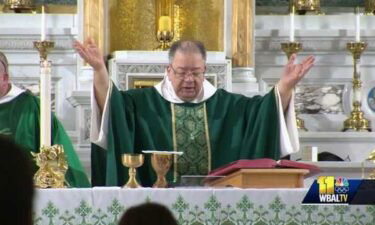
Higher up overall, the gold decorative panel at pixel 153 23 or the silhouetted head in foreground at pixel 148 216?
the gold decorative panel at pixel 153 23

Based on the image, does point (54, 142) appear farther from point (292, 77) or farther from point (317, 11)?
→ point (317, 11)

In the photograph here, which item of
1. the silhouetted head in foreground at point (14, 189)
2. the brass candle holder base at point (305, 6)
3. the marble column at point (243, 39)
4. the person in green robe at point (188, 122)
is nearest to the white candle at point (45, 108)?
the person in green robe at point (188, 122)

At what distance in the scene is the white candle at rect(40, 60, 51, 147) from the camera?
462 cm

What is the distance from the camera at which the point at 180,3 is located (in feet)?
25.3

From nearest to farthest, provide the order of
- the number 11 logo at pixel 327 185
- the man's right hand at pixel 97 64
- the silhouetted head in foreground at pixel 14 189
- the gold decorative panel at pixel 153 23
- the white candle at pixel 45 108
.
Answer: the silhouetted head in foreground at pixel 14 189, the number 11 logo at pixel 327 185, the white candle at pixel 45 108, the man's right hand at pixel 97 64, the gold decorative panel at pixel 153 23

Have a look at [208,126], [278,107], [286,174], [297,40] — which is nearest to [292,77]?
[278,107]

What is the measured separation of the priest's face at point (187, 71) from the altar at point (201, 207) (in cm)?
176

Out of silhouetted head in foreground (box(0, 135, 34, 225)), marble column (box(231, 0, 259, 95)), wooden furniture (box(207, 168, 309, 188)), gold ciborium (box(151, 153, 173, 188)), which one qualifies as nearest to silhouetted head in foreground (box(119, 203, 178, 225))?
silhouetted head in foreground (box(0, 135, 34, 225))

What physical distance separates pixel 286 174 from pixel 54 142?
1.95 metres

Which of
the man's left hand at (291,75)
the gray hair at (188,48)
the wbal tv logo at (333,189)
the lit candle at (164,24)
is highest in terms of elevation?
the lit candle at (164,24)

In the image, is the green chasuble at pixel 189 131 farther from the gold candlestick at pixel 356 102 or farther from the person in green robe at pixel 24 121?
the gold candlestick at pixel 356 102

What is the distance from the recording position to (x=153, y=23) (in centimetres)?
762

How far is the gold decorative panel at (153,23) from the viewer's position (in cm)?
753

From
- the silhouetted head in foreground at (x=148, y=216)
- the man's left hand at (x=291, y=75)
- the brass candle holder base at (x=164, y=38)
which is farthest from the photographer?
the brass candle holder base at (x=164, y=38)
